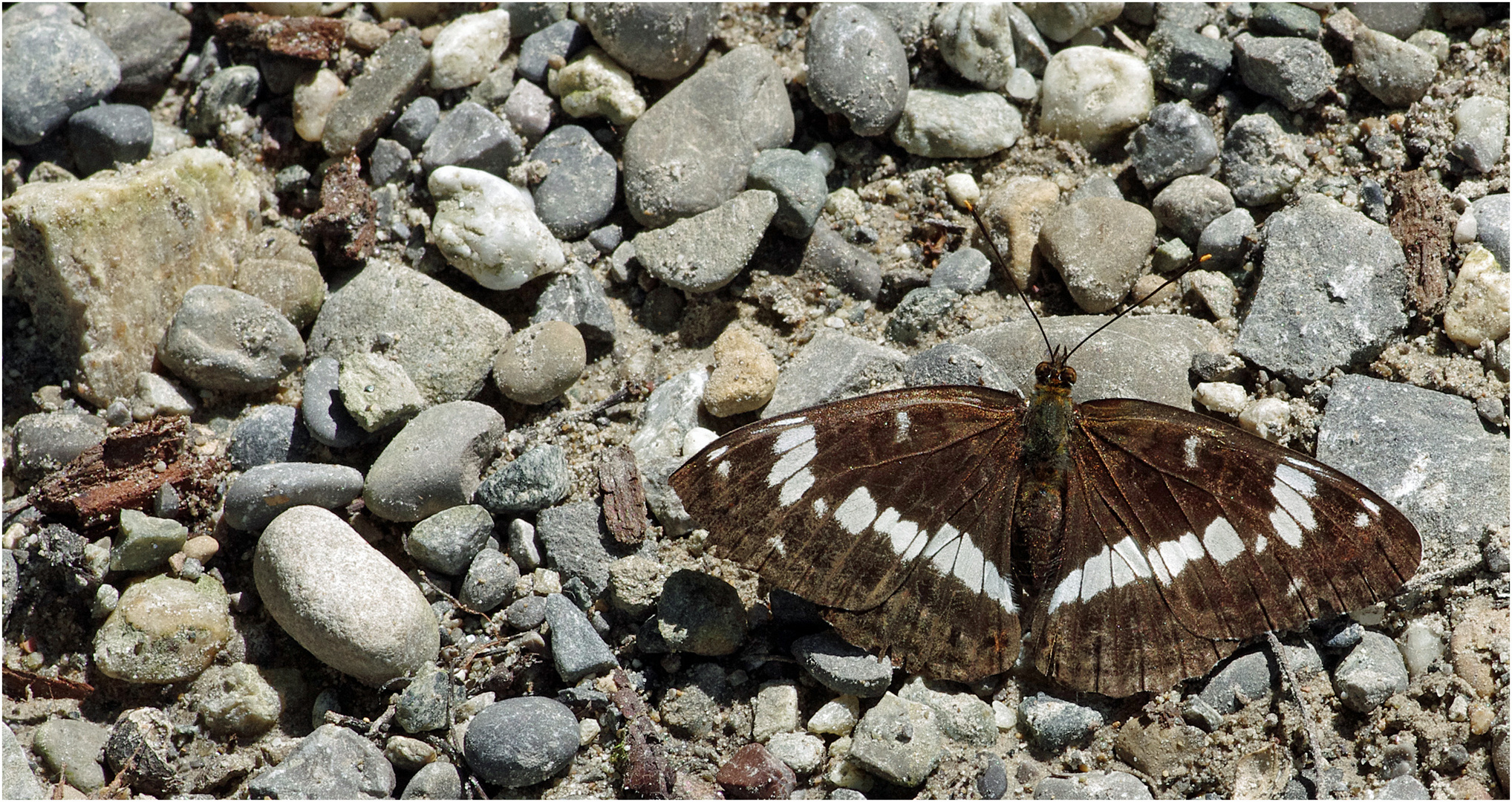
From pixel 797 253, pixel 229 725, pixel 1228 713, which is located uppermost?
pixel 797 253

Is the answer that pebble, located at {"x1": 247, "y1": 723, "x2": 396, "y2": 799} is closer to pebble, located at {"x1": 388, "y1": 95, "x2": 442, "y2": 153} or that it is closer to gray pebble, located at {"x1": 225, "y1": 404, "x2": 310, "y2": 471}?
gray pebble, located at {"x1": 225, "y1": 404, "x2": 310, "y2": 471}

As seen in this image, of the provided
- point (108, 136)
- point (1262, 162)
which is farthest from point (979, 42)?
point (108, 136)

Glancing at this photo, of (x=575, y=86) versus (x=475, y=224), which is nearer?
(x=475, y=224)

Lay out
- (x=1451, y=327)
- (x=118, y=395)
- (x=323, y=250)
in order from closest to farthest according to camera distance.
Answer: (x=1451, y=327) → (x=118, y=395) → (x=323, y=250)

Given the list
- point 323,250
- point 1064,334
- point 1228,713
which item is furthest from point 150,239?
point 1228,713

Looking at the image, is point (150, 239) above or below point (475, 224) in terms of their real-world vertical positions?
below

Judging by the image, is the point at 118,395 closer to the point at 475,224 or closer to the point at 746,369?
the point at 475,224

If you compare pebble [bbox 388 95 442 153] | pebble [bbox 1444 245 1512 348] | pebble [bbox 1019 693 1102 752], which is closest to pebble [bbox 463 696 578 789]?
pebble [bbox 1019 693 1102 752]
